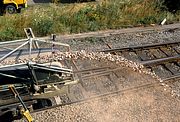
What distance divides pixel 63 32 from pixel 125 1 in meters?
6.07

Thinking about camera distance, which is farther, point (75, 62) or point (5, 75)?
point (75, 62)

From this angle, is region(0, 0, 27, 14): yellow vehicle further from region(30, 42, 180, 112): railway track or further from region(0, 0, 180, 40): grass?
region(30, 42, 180, 112): railway track

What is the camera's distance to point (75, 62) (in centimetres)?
1409

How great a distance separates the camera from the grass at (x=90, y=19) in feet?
55.0

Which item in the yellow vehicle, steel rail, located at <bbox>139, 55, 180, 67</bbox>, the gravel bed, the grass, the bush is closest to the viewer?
steel rail, located at <bbox>139, 55, 180, 67</bbox>

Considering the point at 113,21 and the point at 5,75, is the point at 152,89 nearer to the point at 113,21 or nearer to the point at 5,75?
the point at 5,75

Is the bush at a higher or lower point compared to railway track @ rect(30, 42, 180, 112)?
higher

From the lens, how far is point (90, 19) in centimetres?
1841

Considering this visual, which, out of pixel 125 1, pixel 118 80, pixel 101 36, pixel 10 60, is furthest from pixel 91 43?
pixel 125 1

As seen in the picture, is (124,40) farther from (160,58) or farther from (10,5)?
(10,5)

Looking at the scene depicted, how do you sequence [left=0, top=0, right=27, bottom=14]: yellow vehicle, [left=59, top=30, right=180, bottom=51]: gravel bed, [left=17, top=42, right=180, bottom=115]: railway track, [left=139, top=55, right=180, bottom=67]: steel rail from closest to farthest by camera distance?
[left=17, top=42, right=180, bottom=115]: railway track → [left=139, top=55, right=180, bottom=67]: steel rail → [left=59, top=30, right=180, bottom=51]: gravel bed → [left=0, top=0, right=27, bottom=14]: yellow vehicle

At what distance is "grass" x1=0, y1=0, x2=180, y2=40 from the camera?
659 inches

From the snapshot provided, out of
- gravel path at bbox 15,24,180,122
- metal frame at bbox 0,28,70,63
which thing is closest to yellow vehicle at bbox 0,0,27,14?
metal frame at bbox 0,28,70,63

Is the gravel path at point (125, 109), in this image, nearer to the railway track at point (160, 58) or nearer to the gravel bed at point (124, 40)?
the railway track at point (160, 58)
